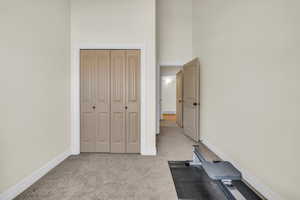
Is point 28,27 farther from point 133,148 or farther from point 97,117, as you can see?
point 133,148

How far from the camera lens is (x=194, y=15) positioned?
4664mm

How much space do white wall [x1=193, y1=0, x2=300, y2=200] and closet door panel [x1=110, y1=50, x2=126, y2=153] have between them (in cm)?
194

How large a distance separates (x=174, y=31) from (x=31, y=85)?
4.15m

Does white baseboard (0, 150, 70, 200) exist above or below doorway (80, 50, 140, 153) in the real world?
below

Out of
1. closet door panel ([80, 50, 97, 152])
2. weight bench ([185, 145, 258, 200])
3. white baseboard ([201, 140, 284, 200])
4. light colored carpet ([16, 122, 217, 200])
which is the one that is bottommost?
light colored carpet ([16, 122, 217, 200])

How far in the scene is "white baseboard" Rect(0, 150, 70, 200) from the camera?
1.83 m

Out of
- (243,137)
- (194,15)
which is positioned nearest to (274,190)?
(243,137)

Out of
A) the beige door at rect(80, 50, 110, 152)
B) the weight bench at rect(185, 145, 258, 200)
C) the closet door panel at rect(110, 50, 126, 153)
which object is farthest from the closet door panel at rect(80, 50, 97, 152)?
the weight bench at rect(185, 145, 258, 200)

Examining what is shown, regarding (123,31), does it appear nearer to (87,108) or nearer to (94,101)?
(94,101)

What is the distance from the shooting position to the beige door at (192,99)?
4035 millimetres

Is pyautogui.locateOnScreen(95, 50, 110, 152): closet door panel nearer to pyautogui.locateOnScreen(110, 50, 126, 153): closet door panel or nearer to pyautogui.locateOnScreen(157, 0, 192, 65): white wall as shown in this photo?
pyautogui.locateOnScreen(110, 50, 126, 153): closet door panel

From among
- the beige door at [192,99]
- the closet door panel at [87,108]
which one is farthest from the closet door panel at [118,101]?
the beige door at [192,99]

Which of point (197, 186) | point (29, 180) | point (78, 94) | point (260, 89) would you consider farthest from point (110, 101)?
point (260, 89)

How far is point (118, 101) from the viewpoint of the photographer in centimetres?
324
